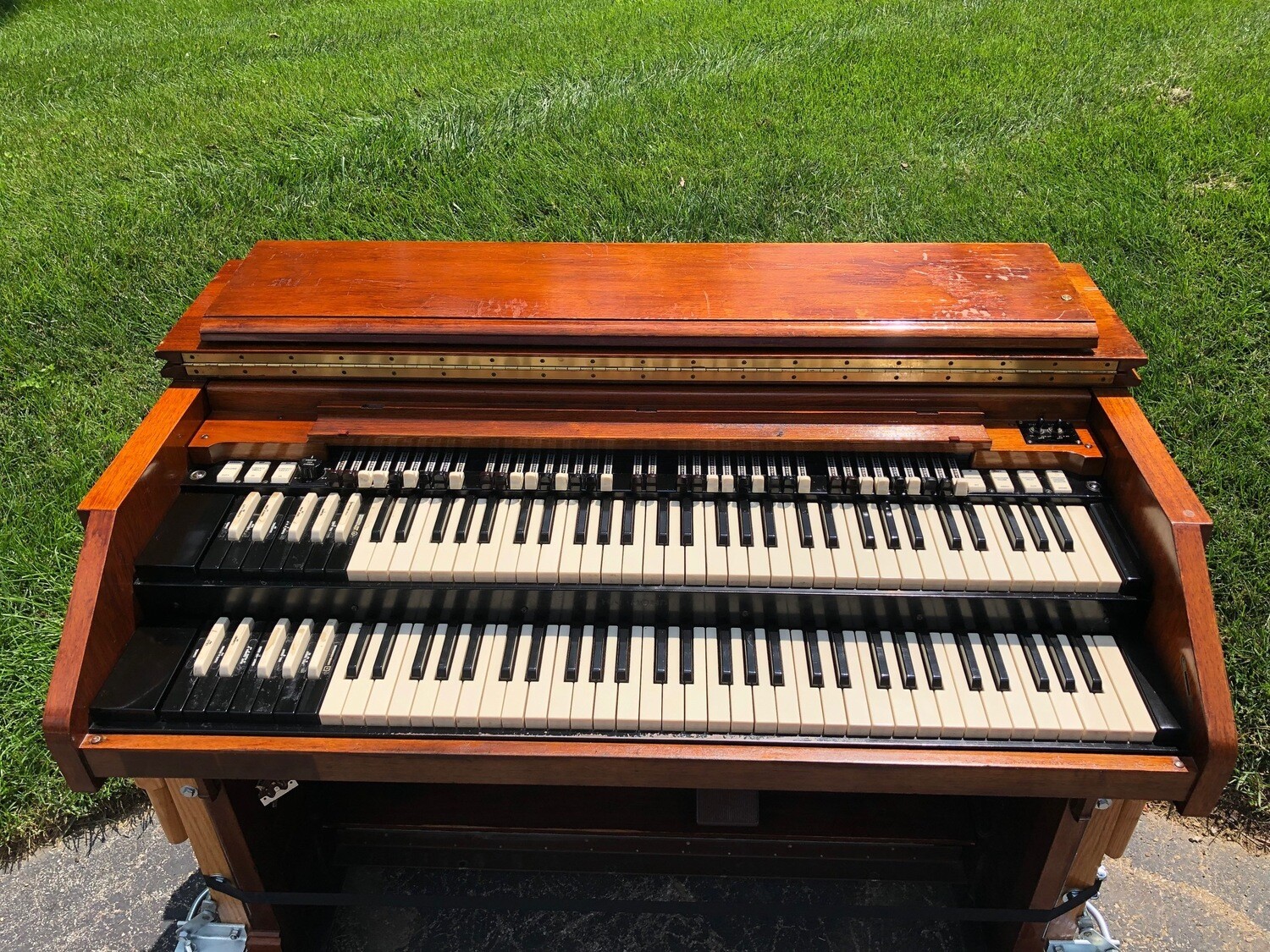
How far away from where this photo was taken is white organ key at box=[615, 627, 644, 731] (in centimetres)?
204

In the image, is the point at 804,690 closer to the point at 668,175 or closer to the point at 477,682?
the point at 477,682

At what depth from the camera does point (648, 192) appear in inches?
200

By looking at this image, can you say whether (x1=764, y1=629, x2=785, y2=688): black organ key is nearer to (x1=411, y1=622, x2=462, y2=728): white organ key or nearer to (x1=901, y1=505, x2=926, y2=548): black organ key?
(x1=901, y1=505, x2=926, y2=548): black organ key

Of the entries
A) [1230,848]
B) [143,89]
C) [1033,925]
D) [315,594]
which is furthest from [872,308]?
[143,89]

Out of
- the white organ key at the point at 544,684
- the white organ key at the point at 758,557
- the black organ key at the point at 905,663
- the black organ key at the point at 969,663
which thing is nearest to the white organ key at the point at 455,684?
the white organ key at the point at 544,684

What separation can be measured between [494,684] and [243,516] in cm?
83

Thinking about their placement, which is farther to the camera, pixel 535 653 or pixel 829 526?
pixel 829 526

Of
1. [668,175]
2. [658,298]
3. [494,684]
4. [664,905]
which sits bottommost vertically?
[664,905]

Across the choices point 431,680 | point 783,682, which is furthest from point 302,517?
point 783,682

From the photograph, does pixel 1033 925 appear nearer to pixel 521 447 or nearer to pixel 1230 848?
pixel 1230 848

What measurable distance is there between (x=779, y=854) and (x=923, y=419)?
1451mm

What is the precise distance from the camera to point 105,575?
81.9 inches

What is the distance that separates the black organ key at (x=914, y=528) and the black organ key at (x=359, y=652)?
138 cm

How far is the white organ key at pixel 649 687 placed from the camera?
2035 millimetres
